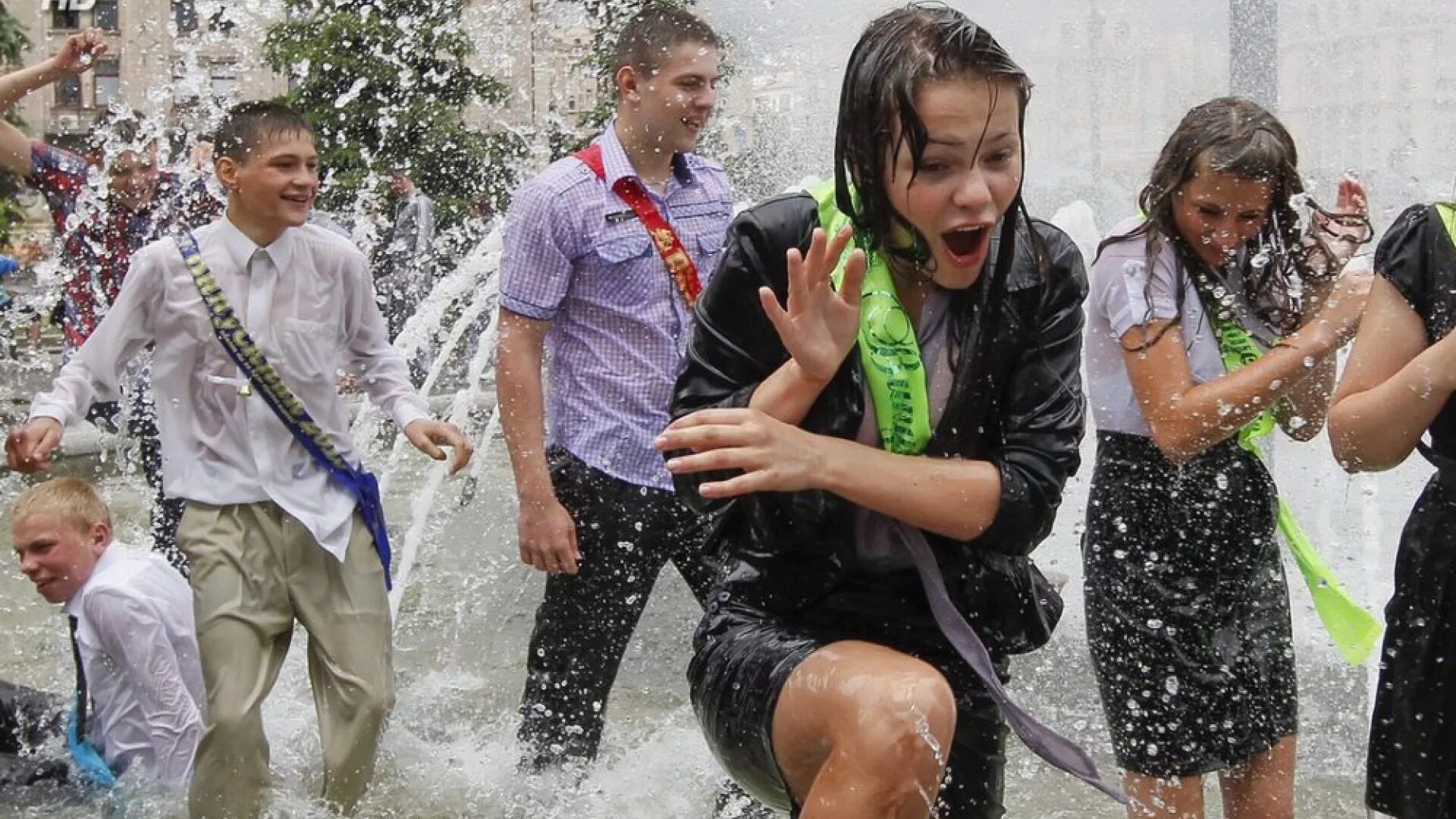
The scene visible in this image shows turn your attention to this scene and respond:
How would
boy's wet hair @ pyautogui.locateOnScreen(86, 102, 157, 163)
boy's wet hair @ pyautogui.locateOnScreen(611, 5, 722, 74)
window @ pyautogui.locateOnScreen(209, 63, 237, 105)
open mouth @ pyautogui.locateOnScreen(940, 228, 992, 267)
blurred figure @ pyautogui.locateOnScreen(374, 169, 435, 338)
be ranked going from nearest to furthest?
open mouth @ pyautogui.locateOnScreen(940, 228, 992, 267) < boy's wet hair @ pyautogui.locateOnScreen(611, 5, 722, 74) < boy's wet hair @ pyautogui.locateOnScreen(86, 102, 157, 163) < blurred figure @ pyautogui.locateOnScreen(374, 169, 435, 338) < window @ pyautogui.locateOnScreen(209, 63, 237, 105)

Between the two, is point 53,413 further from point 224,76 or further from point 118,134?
point 224,76

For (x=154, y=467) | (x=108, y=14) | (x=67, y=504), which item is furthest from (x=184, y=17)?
(x=67, y=504)

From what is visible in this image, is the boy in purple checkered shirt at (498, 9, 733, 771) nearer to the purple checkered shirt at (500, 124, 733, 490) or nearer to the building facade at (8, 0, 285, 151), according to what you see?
the purple checkered shirt at (500, 124, 733, 490)

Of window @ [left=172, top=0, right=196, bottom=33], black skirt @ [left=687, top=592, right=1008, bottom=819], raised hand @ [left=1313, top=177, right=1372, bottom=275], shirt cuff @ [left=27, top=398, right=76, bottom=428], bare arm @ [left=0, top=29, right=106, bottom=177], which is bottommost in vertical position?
black skirt @ [left=687, top=592, right=1008, bottom=819]

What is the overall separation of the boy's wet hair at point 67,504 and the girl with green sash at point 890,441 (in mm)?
2107

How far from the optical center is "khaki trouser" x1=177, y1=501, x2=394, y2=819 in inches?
144

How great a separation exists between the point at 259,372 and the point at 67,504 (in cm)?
62

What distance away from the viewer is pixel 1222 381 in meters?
3.08

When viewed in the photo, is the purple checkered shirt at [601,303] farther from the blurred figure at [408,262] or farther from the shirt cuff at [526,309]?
the blurred figure at [408,262]

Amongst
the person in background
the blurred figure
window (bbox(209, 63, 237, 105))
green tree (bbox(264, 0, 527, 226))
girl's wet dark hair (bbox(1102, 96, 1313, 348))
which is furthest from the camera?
window (bbox(209, 63, 237, 105))

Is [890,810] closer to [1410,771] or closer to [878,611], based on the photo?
[878,611]

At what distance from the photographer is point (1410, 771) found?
105 inches

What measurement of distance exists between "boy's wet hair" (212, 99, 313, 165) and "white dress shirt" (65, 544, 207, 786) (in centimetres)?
101

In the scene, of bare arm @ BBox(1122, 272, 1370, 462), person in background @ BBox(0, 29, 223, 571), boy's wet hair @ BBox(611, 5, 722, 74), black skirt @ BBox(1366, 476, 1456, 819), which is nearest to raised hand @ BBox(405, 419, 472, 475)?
boy's wet hair @ BBox(611, 5, 722, 74)
